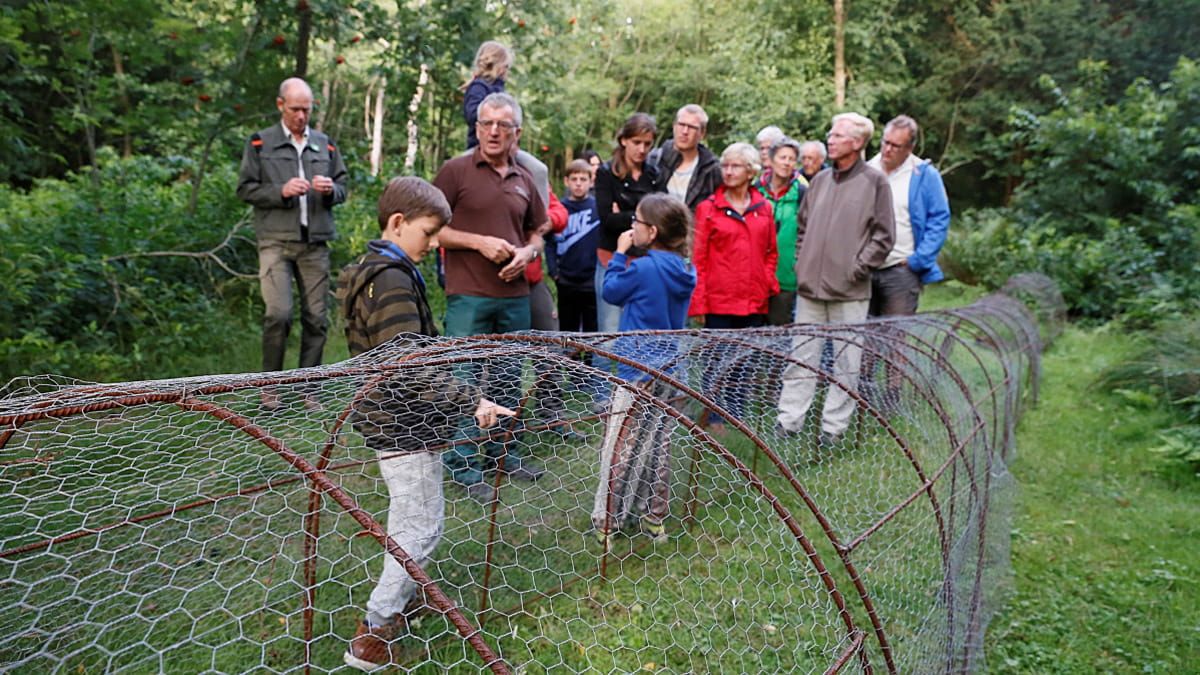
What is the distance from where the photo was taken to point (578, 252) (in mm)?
4066

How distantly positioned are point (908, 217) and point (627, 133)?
1686 millimetres

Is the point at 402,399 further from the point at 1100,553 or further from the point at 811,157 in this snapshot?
the point at 811,157

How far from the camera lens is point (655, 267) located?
288cm

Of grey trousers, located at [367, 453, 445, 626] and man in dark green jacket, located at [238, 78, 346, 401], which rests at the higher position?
man in dark green jacket, located at [238, 78, 346, 401]

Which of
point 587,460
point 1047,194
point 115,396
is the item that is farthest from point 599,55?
point 115,396

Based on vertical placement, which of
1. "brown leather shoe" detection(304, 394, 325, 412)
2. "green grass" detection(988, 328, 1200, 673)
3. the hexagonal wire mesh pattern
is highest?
"brown leather shoe" detection(304, 394, 325, 412)

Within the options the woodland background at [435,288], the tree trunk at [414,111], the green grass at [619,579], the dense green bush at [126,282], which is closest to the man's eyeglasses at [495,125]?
the green grass at [619,579]

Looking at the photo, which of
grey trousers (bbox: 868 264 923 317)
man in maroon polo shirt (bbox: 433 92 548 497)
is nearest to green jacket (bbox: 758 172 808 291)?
grey trousers (bbox: 868 264 923 317)

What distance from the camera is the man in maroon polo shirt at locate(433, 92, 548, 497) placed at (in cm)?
287

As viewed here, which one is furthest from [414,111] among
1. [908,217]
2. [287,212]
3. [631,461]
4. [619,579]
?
[619,579]

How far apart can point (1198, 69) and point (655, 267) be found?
1046cm

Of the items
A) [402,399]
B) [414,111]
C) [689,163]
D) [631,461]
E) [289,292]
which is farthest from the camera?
[414,111]

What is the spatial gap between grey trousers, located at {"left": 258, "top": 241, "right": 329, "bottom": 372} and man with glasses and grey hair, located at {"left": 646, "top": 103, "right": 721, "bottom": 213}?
6.05 ft

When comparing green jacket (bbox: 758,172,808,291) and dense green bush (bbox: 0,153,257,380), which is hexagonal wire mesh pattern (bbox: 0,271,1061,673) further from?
dense green bush (bbox: 0,153,257,380)
